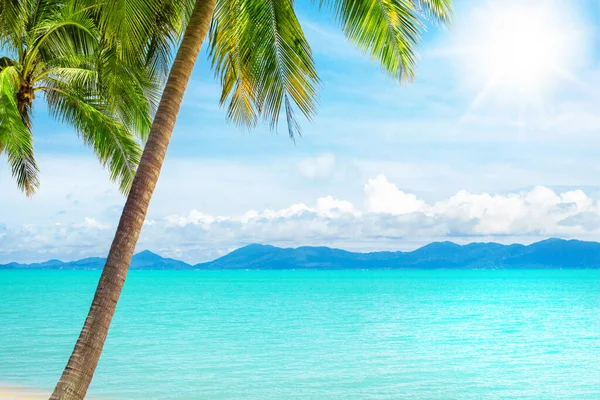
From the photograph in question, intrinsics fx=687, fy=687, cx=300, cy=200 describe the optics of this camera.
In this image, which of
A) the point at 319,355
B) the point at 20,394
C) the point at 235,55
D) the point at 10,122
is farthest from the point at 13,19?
the point at 319,355

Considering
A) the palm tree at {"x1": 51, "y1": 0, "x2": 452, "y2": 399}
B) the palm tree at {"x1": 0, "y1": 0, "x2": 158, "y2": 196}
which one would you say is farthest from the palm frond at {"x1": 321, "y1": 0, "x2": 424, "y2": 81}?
the palm tree at {"x1": 0, "y1": 0, "x2": 158, "y2": 196}

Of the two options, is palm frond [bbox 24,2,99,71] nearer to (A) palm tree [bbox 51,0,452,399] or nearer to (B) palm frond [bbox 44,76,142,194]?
(B) palm frond [bbox 44,76,142,194]

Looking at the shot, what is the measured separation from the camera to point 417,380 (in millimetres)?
17500

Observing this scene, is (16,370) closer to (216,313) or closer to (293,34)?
(293,34)

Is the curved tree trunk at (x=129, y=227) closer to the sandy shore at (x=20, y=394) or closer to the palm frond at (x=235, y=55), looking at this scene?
the palm frond at (x=235, y=55)

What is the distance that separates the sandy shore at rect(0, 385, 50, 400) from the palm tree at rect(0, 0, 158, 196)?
4.77 m

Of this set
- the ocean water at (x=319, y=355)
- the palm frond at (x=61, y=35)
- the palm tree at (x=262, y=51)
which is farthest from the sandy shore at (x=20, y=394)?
the palm tree at (x=262, y=51)

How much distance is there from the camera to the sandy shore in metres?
13.8

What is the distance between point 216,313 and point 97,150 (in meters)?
29.1

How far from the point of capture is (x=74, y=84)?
1389cm

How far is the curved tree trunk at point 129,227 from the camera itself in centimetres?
536

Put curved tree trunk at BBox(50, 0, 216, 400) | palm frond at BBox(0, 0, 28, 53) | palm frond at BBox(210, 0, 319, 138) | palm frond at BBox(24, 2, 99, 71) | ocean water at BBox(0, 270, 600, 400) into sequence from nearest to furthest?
curved tree trunk at BBox(50, 0, 216, 400) < palm frond at BBox(210, 0, 319, 138) < palm frond at BBox(0, 0, 28, 53) < palm frond at BBox(24, 2, 99, 71) < ocean water at BBox(0, 270, 600, 400)

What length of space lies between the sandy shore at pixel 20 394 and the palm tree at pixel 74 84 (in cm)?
477

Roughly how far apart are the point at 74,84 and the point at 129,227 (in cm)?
913
